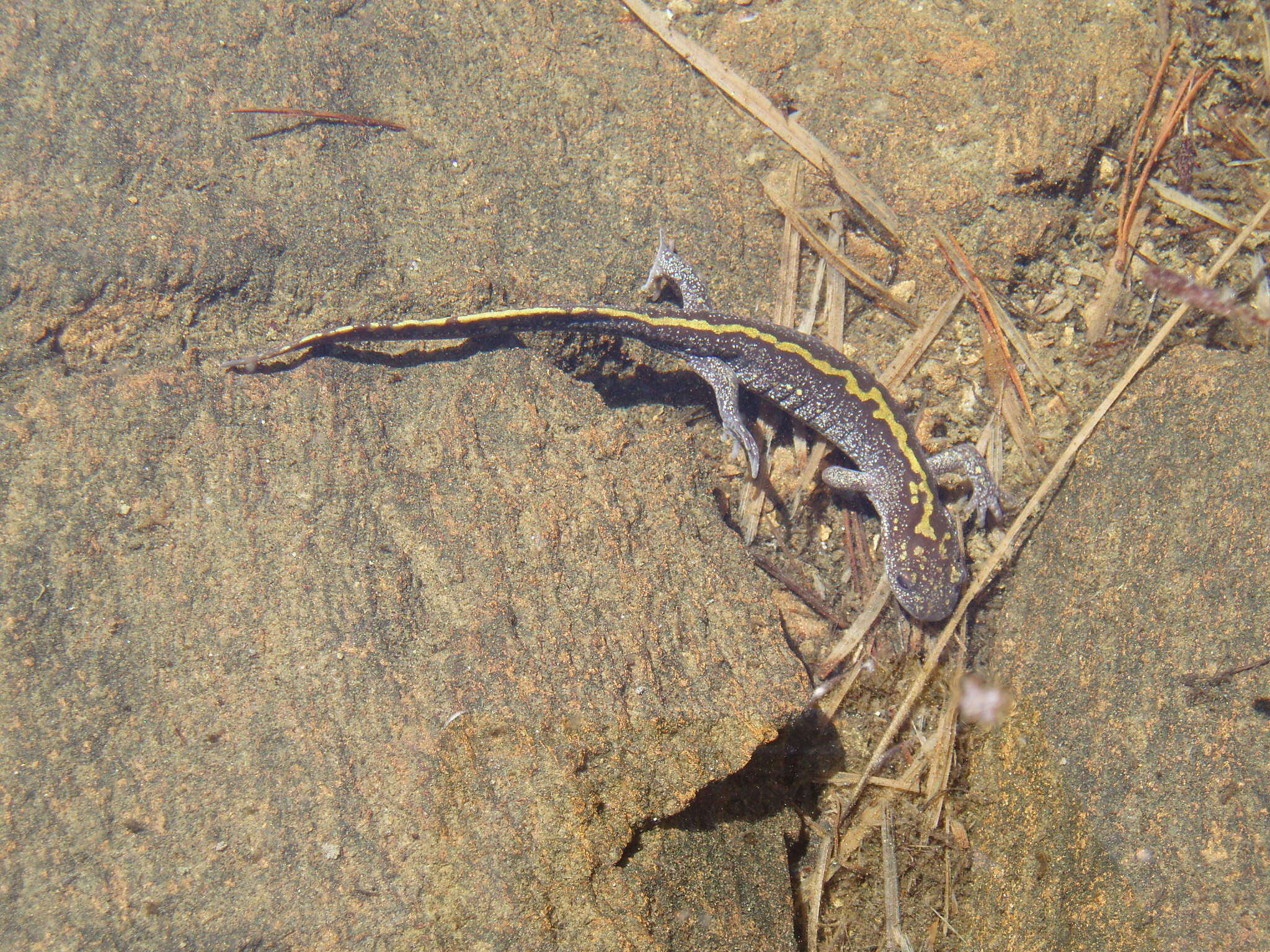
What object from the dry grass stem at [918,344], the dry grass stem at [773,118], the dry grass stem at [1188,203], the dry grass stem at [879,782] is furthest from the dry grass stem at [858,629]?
the dry grass stem at [1188,203]

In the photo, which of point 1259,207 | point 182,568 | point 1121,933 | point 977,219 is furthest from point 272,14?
point 1121,933

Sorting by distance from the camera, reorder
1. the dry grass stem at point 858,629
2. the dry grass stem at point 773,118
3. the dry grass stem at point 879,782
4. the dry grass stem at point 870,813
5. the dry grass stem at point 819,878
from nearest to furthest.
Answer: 1. the dry grass stem at point 819,878
2. the dry grass stem at point 870,813
3. the dry grass stem at point 879,782
4. the dry grass stem at point 858,629
5. the dry grass stem at point 773,118

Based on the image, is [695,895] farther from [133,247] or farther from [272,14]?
[272,14]

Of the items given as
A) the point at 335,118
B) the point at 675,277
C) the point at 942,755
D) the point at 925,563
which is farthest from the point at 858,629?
the point at 335,118

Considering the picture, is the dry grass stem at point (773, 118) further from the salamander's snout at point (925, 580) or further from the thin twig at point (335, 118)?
the salamander's snout at point (925, 580)

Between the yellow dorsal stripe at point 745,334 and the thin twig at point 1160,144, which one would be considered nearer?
the yellow dorsal stripe at point 745,334

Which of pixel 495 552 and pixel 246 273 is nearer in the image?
pixel 495 552

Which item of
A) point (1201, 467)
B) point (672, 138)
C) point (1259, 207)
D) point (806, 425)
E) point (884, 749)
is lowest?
point (884, 749)
